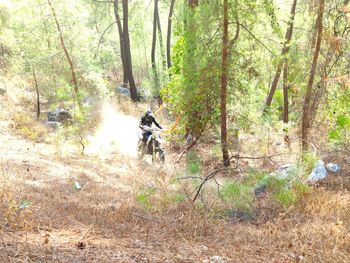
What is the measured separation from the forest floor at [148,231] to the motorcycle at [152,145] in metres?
3.88

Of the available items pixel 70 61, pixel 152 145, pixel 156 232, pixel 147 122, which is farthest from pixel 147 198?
pixel 70 61

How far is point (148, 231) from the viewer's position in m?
4.16

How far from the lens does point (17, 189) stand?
224 inches

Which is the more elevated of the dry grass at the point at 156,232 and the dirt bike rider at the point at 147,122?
the dry grass at the point at 156,232

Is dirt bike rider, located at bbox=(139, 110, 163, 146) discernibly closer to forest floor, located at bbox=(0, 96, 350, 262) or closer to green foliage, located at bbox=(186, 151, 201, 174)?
green foliage, located at bbox=(186, 151, 201, 174)

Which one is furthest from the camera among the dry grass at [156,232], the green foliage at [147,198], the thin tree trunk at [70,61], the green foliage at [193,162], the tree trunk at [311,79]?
the thin tree trunk at [70,61]

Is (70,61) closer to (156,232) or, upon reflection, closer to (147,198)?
(147,198)

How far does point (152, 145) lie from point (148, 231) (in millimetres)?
6501

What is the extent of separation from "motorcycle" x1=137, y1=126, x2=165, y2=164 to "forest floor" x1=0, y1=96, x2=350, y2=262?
388 cm

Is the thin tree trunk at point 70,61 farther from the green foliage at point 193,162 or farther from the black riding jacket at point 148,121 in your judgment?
the green foliage at point 193,162

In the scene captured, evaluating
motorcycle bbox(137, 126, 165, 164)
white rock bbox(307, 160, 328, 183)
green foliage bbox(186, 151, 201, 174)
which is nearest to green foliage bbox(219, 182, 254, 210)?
white rock bbox(307, 160, 328, 183)

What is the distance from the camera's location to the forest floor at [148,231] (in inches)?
134

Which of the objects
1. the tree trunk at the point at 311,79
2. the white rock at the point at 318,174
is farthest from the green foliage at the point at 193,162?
the white rock at the point at 318,174

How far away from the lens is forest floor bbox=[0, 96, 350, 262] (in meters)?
3.42
